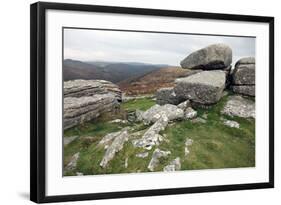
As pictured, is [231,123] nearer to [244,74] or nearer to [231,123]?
[231,123]

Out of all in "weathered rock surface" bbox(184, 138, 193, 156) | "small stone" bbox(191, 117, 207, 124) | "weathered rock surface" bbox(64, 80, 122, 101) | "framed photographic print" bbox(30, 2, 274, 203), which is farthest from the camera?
"small stone" bbox(191, 117, 207, 124)

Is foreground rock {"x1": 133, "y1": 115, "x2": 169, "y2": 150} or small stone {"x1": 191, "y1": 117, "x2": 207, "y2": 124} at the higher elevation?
small stone {"x1": 191, "y1": 117, "x2": 207, "y2": 124}

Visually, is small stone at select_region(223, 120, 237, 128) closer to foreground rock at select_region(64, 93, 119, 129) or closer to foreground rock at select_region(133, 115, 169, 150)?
foreground rock at select_region(133, 115, 169, 150)

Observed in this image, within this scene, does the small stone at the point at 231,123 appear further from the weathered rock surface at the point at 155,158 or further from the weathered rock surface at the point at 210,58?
the weathered rock surface at the point at 155,158

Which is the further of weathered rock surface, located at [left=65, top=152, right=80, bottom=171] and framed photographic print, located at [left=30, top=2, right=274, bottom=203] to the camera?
weathered rock surface, located at [left=65, top=152, right=80, bottom=171]

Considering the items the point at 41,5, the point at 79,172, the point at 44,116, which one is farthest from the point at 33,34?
the point at 79,172

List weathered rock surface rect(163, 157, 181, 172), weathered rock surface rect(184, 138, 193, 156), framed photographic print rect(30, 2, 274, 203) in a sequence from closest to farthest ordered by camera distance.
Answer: framed photographic print rect(30, 2, 274, 203) < weathered rock surface rect(163, 157, 181, 172) < weathered rock surface rect(184, 138, 193, 156)

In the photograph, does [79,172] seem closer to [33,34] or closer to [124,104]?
[124,104]

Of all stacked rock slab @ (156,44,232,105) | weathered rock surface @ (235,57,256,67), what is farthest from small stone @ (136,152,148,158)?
weathered rock surface @ (235,57,256,67)
